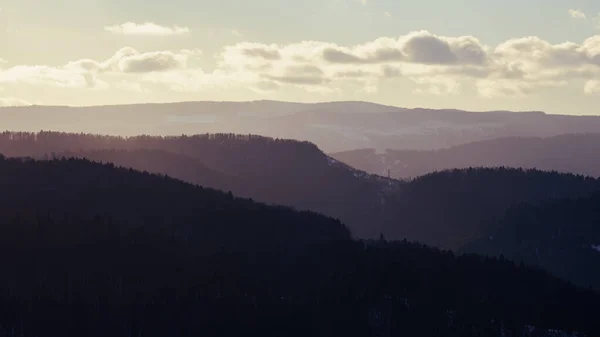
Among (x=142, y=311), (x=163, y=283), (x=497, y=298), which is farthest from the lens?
(x=497, y=298)

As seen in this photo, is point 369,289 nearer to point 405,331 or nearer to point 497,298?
point 405,331

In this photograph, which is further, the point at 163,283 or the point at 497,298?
the point at 497,298

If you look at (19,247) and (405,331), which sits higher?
(19,247)

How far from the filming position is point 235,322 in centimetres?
16875

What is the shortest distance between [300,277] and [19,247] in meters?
52.7

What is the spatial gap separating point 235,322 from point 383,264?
39.5 meters

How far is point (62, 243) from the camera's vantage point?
185 m

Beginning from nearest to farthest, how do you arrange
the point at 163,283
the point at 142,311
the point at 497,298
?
the point at 142,311 → the point at 163,283 → the point at 497,298

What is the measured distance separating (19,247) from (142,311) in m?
29.7

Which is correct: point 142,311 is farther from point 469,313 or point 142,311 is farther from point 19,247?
point 469,313

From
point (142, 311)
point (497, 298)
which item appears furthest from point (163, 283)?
point (497, 298)

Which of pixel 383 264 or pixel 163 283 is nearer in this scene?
pixel 163 283

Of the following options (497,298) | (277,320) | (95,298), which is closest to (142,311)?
(95,298)

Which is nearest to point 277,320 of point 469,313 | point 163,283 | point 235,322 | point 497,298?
point 235,322
